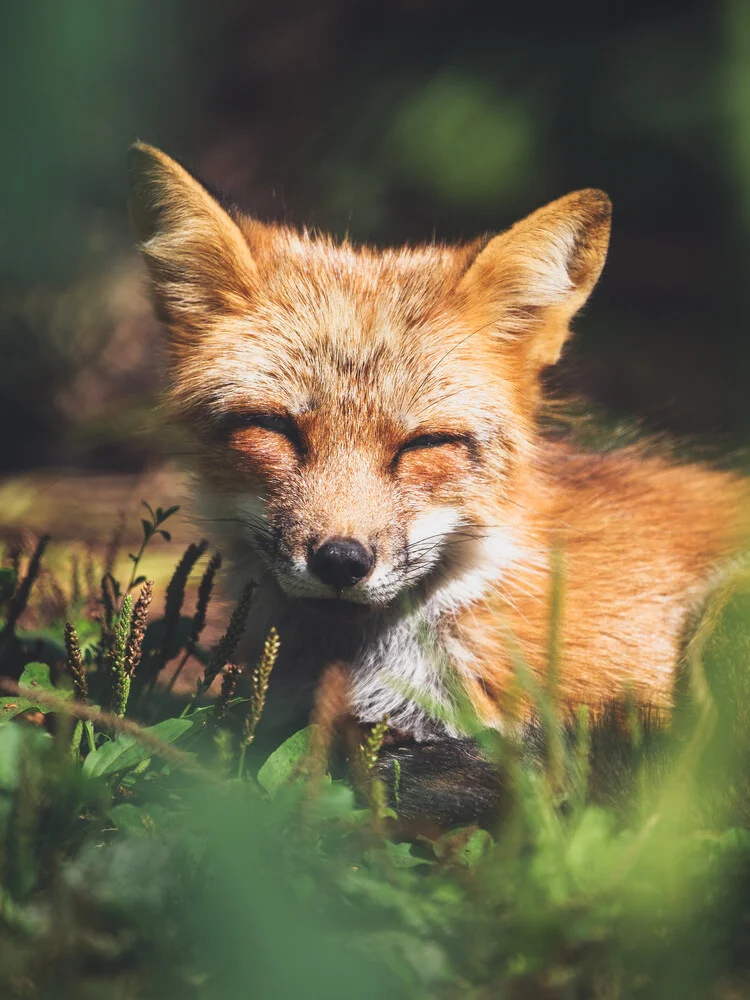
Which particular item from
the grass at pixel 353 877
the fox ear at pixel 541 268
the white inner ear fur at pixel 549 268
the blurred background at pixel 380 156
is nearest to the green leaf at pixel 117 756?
the grass at pixel 353 877

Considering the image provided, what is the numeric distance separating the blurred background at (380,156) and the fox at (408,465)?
14.5 inches

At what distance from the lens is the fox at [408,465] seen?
2055mm

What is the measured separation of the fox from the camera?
2.05 metres

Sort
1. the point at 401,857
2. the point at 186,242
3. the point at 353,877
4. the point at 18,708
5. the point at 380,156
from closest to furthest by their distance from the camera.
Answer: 1. the point at 353,877
2. the point at 401,857
3. the point at 18,708
4. the point at 186,242
5. the point at 380,156

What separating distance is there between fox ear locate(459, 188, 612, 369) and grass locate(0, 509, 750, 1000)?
1.08 meters

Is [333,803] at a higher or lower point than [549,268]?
lower

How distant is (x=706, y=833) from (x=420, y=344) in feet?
4.11

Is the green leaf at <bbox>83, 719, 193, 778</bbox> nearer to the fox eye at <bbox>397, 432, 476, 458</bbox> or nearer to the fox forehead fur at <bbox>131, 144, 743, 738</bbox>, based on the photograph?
the fox forehead fur at <bbox>131, 144, 743, 738</bbox>

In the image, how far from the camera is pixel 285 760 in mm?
1711

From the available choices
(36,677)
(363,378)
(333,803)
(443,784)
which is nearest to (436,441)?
(363,378)

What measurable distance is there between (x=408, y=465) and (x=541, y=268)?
661 millimetres

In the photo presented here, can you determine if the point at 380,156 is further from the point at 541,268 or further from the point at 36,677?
the point at 36,677

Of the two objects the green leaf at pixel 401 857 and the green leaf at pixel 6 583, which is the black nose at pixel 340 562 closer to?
the green leaf at pixel 401 857

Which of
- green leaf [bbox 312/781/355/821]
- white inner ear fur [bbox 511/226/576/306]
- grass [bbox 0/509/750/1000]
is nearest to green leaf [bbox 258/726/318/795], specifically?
grass [bbox 0/509/750/1000]
